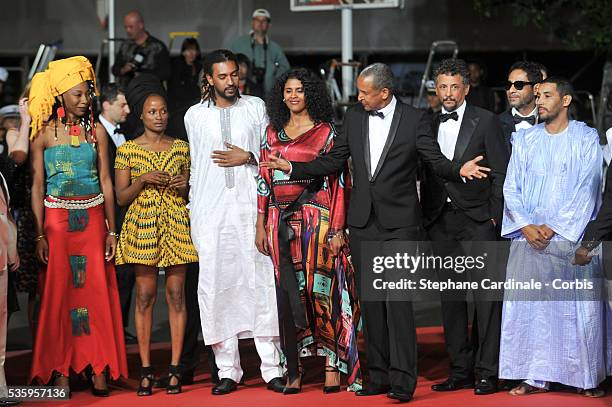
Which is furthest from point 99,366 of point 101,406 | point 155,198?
point 155,198

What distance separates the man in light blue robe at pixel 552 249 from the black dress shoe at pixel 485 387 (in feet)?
0.28

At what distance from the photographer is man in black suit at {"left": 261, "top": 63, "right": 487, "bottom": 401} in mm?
7160

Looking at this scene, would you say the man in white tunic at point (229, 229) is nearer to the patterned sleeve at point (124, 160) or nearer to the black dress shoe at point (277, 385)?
the black dress shoe at point (277, 385)

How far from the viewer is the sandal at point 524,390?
7244 mm

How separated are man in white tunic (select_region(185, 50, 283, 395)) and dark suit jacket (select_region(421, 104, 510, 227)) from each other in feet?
3.74

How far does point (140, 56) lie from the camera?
12.0m

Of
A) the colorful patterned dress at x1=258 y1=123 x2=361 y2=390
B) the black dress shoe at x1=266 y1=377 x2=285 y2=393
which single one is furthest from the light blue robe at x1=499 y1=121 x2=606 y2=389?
the black dress shoe at x1=266 y1=377 x2=285 y2=393

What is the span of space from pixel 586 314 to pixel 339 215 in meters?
1.55

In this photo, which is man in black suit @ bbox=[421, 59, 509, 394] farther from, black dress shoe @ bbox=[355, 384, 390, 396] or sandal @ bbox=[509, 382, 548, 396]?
black dress shoe @ bbox=[355, 384, 390, 396]

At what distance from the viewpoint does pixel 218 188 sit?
755 cm

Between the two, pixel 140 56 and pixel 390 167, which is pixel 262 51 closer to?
pixel 140 56

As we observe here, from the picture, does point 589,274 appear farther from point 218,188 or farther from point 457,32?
point 457,32

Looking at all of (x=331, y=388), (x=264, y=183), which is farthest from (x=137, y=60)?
(x=331, y=388)

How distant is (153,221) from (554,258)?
7.91 ft
